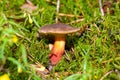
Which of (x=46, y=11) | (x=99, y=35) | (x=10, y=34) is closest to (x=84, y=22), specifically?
(x=99, y=35)

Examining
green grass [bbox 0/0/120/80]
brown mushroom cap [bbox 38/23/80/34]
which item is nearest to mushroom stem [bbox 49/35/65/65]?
green grass [bbox 0/0/120/80]

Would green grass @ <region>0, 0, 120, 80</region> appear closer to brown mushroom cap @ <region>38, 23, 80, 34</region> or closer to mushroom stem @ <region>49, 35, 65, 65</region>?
mushroom stem @ <region>49, 35, 65, 65</region>

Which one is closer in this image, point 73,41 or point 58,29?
point 58,29

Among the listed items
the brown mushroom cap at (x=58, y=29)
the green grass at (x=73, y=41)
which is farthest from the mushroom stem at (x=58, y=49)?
the brown mushroom cap at (x=58, y=29)

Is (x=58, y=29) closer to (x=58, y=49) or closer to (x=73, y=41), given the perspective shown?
(x=58, y=49)

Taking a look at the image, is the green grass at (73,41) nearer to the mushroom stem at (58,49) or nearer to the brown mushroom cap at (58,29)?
the mushroom stem at (58,49)

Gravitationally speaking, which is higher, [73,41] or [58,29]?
[58,29]

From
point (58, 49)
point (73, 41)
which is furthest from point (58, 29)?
point (73, 41)

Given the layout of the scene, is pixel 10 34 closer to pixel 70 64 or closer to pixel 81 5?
pixel 70 64
